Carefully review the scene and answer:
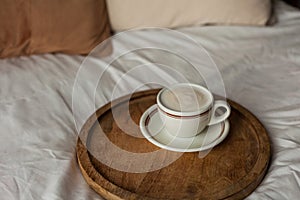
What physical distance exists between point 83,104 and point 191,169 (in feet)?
1.15

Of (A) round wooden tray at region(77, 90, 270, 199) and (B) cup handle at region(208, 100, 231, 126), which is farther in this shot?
(B) cup handle at region(208, 100, 231, 126)

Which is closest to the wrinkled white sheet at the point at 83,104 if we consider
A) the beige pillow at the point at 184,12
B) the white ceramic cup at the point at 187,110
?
the beige pillow at the point at 184,12

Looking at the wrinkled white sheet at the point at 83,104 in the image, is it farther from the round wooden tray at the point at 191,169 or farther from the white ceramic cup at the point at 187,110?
the white ceramic cup at the point at 187,110

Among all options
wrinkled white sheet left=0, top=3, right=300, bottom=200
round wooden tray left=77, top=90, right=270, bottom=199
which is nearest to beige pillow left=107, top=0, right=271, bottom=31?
wrinkled white sheet left=0, top=3, right=300, bottom=200

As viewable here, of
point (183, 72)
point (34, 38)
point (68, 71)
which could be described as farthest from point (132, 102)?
point (34, 38)

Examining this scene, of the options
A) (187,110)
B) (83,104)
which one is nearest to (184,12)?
(83,104)

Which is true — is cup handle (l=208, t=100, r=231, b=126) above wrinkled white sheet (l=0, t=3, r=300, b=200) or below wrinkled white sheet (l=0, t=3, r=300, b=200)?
above

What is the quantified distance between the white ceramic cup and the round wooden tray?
0.05 meters

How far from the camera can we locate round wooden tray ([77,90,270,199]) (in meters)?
0.75

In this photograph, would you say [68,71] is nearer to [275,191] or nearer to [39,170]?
[39,170]

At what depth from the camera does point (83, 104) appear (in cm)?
104

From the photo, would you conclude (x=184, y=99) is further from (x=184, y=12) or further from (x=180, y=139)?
(x=184, y=12)

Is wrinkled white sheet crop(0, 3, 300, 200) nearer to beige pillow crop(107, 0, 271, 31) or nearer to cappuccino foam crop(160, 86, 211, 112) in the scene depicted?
beige pillow crop(107, 0, 271, 31)

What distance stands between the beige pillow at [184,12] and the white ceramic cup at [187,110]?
0.47m
